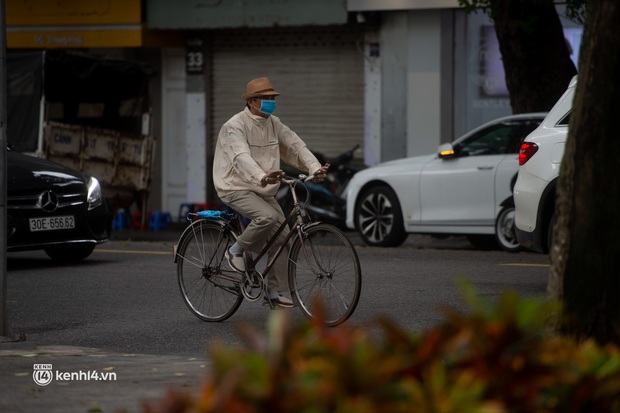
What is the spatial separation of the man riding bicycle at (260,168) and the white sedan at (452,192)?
5.78 m

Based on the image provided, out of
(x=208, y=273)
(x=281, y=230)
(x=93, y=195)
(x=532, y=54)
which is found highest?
(x=532, y=54)

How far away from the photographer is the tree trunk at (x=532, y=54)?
1602cm

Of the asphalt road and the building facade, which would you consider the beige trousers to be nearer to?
the asphalt road

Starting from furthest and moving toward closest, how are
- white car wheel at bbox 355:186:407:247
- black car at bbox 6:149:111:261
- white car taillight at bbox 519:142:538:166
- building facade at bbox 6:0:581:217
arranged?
1. building facade at bbox 6:0:581:217
2. white car wheel at bbox 355:186:407:247
3. black car at bbox 6:149:111:261
4. white car taillight at bbox 519:142:538:166

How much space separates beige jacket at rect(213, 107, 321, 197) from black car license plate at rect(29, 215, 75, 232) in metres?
3.82

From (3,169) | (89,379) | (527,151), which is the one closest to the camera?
(89,379)

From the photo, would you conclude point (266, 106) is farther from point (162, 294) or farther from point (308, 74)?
point (308, 74)

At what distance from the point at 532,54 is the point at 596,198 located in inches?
445

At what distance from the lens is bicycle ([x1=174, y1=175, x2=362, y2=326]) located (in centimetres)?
843

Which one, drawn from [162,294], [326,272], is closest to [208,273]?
[326,272]

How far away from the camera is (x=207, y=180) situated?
77.0 feet

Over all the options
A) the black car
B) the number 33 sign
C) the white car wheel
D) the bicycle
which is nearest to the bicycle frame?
the bicycle

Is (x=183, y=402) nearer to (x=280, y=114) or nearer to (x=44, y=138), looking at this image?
(x=44, y=138)

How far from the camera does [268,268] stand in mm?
8812
